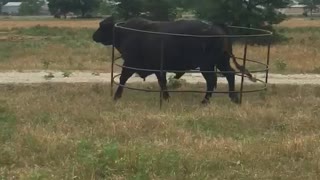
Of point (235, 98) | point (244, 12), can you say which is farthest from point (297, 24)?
point (235, 98)

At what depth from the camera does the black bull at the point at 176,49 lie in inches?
513

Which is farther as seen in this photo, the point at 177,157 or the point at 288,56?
the point at 288,56

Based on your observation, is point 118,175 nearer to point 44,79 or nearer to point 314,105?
point 314,105

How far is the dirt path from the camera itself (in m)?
17.2

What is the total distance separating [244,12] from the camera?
39344mm

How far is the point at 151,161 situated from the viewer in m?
7.03

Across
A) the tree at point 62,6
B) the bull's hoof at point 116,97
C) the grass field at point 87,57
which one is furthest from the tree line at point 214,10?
the tree at point 62,6

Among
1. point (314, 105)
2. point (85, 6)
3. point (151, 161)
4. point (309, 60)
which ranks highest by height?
point (151, 161)

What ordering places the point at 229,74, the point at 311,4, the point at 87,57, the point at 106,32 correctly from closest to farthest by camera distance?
the point at 229,74 < the point at 106,32 < the point at 87,57 < the point at 311,4

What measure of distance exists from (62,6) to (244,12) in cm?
5759

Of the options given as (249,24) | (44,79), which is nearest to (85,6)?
(249,24)

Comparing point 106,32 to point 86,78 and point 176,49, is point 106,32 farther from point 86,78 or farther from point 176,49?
point 86,78

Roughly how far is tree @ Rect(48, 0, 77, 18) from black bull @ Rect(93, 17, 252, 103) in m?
78.2

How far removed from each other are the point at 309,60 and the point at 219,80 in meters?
9.28
